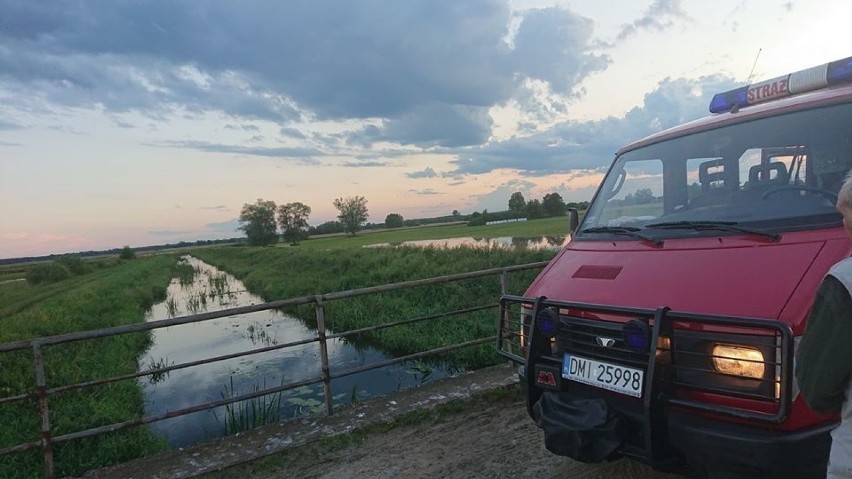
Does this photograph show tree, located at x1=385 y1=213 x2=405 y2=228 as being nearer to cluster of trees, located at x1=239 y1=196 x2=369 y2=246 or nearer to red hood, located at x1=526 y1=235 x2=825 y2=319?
cluster of trees, located at x1=239 y1=196 x2=369 y2=246

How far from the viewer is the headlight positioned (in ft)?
7.18

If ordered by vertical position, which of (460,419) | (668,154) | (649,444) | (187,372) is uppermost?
(668,154)

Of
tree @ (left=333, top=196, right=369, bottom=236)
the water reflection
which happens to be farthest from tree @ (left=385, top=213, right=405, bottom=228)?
the water reflection

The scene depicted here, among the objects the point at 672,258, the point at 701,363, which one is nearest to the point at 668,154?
the point at 672,258

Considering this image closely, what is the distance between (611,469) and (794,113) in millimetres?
2444

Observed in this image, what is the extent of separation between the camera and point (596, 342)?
2.72 meters

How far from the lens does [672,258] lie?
2.81m

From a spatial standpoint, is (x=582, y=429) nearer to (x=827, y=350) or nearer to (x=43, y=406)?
(x=827, y=350)

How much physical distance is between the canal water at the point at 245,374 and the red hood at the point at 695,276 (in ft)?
13.6

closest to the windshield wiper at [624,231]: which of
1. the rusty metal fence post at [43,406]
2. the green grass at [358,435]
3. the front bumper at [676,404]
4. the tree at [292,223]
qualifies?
the front bumper at [676,404]

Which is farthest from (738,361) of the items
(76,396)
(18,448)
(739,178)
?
(76,396)

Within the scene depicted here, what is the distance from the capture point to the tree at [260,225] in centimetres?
9688

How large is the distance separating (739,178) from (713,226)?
0.57m

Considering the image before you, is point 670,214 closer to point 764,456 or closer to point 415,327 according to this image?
point 764,456
